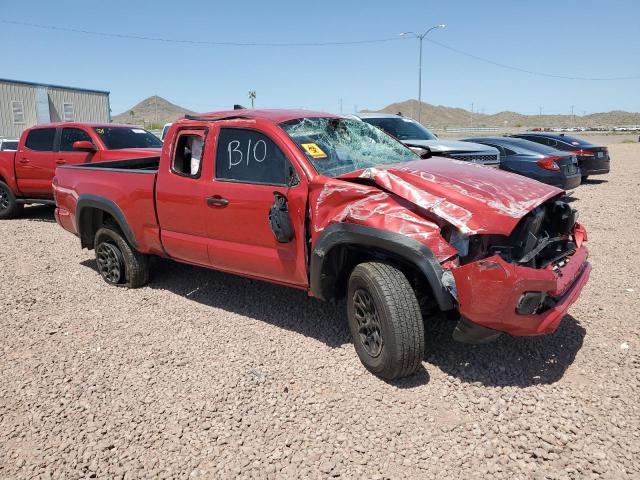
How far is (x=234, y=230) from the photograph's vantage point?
430cm

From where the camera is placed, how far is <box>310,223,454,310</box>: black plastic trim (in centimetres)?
311

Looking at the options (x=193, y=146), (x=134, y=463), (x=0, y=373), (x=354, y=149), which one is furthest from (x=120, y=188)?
(x=134, y=463)

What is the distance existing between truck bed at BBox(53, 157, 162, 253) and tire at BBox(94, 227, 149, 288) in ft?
1.02

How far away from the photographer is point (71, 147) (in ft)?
30.9

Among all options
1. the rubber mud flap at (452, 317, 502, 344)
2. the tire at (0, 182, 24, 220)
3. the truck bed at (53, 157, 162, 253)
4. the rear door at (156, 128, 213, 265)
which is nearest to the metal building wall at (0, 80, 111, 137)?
the tire at (0, 182, 24, 220)

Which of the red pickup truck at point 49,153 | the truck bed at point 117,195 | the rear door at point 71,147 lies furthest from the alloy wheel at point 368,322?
the rear door at point 71,147

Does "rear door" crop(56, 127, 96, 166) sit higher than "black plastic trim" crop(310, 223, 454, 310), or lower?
higher

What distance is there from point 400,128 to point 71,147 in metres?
6.26

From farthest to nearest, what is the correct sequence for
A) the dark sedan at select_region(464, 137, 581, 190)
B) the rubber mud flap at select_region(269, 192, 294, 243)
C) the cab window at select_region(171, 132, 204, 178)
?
the dark sedan at select_region(464, 137, 581, 190), the cab window at select_region(171, 132, 204, 178), the rubber mud flap at select_region(269, 192, 294, 243)

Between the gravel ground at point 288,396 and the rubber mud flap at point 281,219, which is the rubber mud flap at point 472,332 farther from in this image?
the rubber mud flap at point 281,219

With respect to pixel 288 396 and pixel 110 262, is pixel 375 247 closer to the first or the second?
pixel 288 396

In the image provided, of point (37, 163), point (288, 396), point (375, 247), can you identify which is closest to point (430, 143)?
point (375, 247)

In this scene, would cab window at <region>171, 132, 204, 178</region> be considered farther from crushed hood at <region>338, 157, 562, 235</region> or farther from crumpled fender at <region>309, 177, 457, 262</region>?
crushed hood at <region>338, 157, 562, 235</region>

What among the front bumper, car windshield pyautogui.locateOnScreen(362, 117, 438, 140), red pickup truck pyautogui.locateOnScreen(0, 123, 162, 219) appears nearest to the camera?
the front bumper
